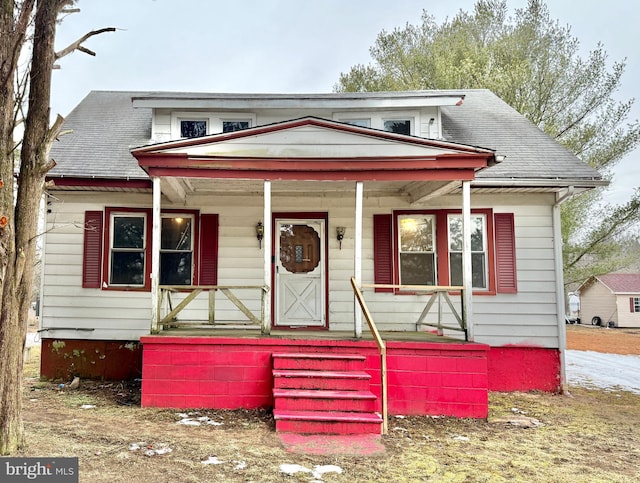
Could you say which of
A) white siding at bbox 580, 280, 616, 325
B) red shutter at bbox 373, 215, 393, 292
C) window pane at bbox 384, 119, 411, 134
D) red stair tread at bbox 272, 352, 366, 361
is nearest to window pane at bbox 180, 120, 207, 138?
window pane at bbox 384, 119, 411, 134

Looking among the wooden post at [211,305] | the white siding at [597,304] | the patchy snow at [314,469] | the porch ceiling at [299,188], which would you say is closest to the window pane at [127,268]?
the porch ceiling at [299,188]

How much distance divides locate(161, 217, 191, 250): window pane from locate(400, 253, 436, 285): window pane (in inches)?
147

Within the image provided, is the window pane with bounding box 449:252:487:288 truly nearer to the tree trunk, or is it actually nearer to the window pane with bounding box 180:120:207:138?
the window pane with bounding box 180:120:207:138

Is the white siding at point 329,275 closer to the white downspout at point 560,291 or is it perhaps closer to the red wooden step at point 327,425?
the white downspout at point 560,291

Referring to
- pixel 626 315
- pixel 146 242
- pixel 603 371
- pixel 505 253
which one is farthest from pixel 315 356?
pixel 626 315

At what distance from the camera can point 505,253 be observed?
759cm

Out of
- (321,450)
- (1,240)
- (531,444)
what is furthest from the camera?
(531,444)

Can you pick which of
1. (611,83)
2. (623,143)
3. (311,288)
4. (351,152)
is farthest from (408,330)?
(611,83)

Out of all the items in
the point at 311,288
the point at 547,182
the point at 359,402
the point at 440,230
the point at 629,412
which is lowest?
the point at 629,412

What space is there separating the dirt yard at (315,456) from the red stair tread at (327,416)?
21 centimetres

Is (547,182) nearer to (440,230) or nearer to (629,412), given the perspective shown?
(440,230)

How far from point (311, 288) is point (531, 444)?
4.04m

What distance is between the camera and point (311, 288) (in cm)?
775

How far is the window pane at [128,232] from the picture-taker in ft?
25.1
